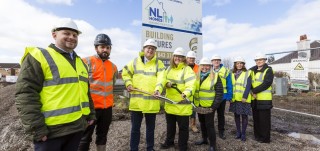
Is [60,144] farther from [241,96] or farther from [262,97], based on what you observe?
[262,97]

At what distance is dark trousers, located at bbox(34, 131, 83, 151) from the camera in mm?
2160

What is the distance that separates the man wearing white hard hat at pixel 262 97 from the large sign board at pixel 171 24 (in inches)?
104

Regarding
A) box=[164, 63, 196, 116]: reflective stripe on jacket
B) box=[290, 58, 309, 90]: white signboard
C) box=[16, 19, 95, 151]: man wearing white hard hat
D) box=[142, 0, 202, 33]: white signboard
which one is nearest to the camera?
box=[16, 19, 95, 151]: man wearing white hard hat

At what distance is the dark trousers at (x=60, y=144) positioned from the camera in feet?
7.09

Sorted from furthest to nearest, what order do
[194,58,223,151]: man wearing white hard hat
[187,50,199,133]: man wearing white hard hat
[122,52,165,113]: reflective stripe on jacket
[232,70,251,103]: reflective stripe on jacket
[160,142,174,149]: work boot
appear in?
1. [232,70,251,103]: reflective stripe on jacket
2. [187,50,199,133]: man wearing white hard hat
3. [160,142,174,149]: work boot
4. [194,58,223,151]: man wearing white hard hat
5. [122,52,165,113]: reflective stripe on jacket

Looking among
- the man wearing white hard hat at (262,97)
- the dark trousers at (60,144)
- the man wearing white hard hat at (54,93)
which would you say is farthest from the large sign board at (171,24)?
the dark trousers at (60,144)

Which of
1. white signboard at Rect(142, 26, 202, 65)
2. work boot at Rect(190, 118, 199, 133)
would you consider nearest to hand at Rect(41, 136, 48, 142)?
work boot at Rect(190, 118, 199, 133)

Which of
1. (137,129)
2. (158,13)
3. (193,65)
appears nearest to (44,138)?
(137,129)

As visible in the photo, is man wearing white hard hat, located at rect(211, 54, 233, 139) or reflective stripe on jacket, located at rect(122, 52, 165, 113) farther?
man wearing white hard hat, located at rect(211, 54, 233, 139)

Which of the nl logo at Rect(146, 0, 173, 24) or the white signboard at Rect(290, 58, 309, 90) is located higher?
the nl logo at Rect(146, 0, 173, 24)

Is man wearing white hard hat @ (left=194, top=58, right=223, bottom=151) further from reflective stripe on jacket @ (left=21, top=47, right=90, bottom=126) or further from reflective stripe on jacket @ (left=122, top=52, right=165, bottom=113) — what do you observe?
reflective stripe on jacket @ (left=21, top=47, right=90, bottom=126)

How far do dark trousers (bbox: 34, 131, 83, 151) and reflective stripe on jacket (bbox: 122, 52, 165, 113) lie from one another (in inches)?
61.7

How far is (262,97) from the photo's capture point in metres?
5.23

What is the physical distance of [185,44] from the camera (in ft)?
24.4
